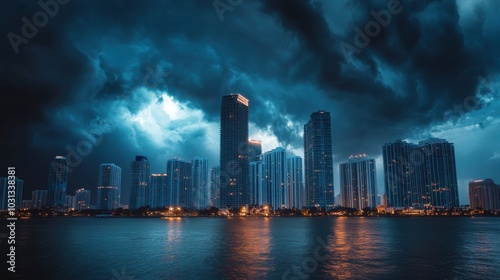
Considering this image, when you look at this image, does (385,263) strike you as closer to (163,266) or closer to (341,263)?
(341,263)

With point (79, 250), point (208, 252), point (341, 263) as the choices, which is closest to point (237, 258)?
point (208, 252)

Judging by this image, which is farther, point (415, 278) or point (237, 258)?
point (237, 258)

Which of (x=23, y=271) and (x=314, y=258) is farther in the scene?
(x=314, y=258)

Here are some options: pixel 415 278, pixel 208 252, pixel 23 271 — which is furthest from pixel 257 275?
pixel 23 271

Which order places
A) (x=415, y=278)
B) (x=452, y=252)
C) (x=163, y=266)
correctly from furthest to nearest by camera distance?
(x=452, y=252), (x=163, y=266), (x=415, y=278)

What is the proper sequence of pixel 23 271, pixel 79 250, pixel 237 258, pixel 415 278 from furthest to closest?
pixel 79 250
pixel 237 258
pixel 23 271
pixel 415 278

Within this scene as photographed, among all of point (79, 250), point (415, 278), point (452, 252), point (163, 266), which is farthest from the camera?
point (79, 250)

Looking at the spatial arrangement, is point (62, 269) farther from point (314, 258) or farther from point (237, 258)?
point (314, 258)

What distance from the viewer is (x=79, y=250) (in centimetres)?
6819

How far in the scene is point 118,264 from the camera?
167 feet

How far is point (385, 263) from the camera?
51594 millimetres

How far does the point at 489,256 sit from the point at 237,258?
43306 mm

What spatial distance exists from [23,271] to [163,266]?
58.6 ft

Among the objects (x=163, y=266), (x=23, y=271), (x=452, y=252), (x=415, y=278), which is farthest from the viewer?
(x=452, y=252)
